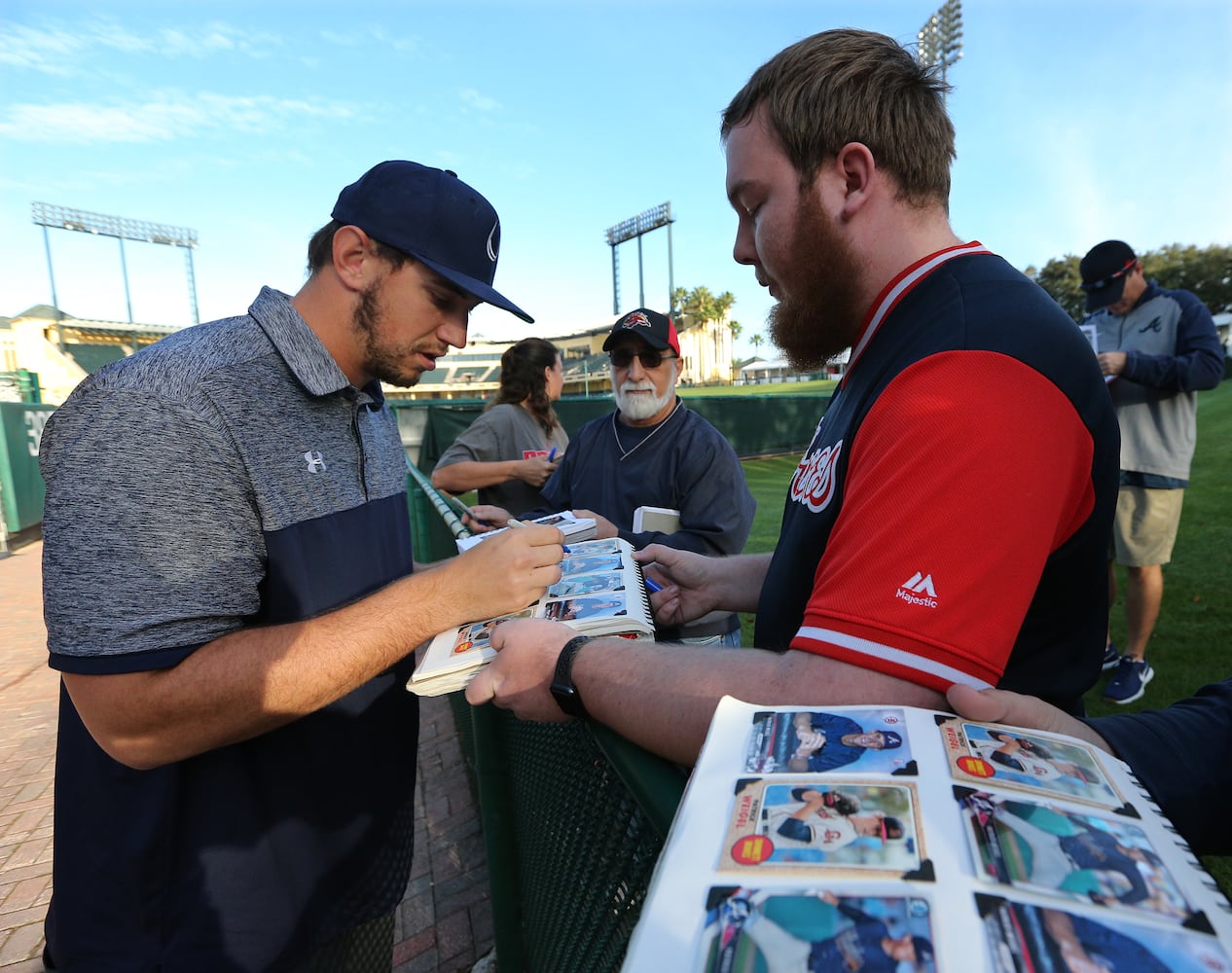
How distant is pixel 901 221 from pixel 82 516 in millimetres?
1749

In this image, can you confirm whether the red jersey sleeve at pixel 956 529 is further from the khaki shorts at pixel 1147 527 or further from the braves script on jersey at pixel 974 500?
the khaki shorts at pixel 1147 527

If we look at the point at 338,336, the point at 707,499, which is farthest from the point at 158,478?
the point at 707,499

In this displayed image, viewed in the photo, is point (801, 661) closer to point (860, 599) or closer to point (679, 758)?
point (860, 599)

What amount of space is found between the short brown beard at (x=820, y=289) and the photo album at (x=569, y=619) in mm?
786

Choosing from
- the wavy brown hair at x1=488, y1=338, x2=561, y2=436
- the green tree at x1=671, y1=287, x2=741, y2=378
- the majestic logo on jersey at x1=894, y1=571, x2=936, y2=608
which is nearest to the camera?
the majestic logo on jersey at x1=894, y1=571, x2=936, y2=608

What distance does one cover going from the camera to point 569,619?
4.95ft

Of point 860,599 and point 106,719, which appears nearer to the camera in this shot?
point 860,599

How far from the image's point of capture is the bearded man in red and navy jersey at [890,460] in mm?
1003

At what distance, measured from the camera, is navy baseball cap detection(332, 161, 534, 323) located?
1823 millimetres

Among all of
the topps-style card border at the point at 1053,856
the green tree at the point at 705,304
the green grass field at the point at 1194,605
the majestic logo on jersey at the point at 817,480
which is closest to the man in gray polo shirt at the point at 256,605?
the majestic logo on jersey at the point at 817,480

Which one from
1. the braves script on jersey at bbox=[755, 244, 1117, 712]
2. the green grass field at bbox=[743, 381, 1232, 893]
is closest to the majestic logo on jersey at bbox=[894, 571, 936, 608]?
the braves script on jersey at bbox=[755, 244, 1117, 712]

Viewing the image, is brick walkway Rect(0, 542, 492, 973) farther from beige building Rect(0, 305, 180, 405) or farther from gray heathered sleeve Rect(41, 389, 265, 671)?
beige building Rect(0, 305, 180, 405)

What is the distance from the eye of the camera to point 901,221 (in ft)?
4.85

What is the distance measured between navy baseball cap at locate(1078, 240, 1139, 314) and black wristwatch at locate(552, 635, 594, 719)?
174 inches
